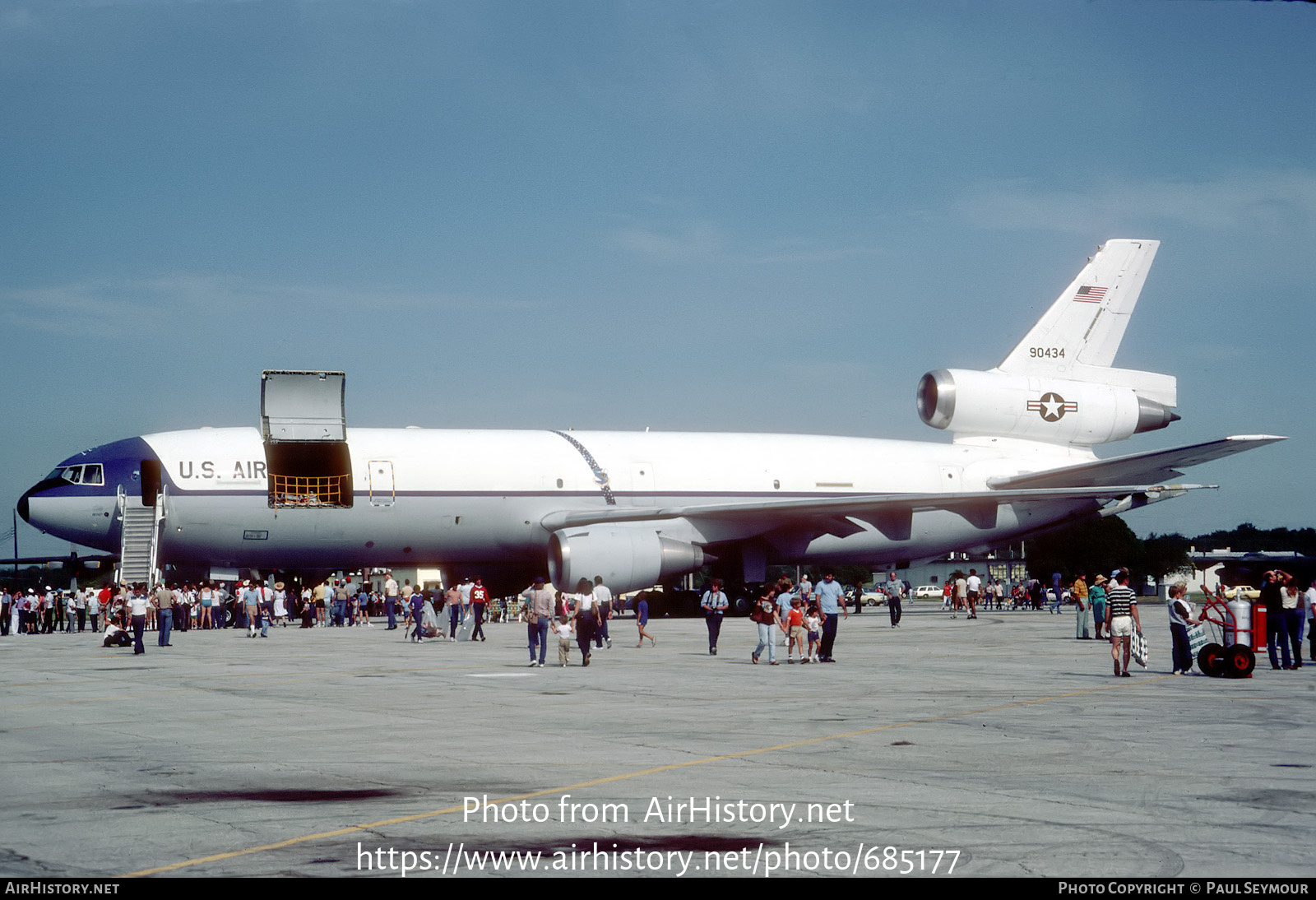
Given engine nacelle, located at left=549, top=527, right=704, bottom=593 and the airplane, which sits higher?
the airplane

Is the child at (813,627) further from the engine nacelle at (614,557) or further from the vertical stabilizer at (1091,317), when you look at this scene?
the vertical stabilizer at (1091,317)

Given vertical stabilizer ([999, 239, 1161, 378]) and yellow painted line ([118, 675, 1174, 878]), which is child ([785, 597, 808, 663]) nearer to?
yellow painted line ([118, 675, 1174, 878])

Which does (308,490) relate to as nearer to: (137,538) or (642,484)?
(137,538)

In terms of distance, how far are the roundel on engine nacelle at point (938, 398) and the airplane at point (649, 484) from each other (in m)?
0.06

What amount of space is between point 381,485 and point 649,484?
7426mm

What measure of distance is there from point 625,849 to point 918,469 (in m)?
33.1

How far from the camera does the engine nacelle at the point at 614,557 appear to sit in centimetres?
3142

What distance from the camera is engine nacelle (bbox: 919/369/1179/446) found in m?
39.0

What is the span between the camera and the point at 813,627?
821 inches

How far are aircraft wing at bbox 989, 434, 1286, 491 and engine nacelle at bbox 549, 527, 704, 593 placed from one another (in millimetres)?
11742

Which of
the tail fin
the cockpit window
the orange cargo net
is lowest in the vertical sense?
the orange cargo net

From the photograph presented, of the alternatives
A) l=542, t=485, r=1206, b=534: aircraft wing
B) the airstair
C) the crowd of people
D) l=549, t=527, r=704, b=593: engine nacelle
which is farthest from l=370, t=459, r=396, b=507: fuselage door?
the airstair

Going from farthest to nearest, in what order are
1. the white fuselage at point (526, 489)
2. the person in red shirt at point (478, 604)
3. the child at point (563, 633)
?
the white fuselage at point (526, 489) → the person in red shirt at point (478, 604) → the child at point (563, 633)

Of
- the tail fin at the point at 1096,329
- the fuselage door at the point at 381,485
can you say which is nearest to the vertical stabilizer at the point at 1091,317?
the tail fin at the point at 1096,329
